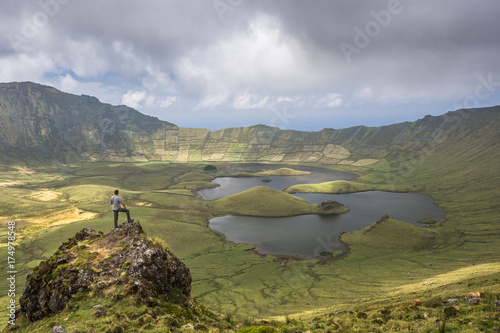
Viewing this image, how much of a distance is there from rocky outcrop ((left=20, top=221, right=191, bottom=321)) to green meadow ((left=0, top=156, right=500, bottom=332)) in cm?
705

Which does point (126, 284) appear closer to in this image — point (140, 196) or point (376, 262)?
point (376, 262)

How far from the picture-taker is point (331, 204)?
14738cm

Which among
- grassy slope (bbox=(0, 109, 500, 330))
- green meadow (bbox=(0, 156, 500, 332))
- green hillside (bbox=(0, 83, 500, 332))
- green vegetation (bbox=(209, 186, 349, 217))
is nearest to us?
green hillside (bbox=(0, 83, 500, 332))

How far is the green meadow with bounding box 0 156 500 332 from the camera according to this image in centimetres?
3369

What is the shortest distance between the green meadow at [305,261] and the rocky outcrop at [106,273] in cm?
705

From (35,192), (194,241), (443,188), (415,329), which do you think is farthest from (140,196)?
(443,188)

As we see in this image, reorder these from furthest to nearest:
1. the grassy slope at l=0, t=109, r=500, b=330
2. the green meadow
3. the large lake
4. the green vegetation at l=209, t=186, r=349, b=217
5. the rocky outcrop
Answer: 1. the green vegetation at l=209, t=186, r=349, b=217
2. the large lake
3. the grassy slope at l=0, t=109, r=500, b=330
4. the green meadow
5. the rocky outcrop

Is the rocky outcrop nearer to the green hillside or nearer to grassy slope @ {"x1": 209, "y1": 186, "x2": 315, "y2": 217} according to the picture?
the green hillside

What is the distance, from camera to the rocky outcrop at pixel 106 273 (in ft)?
70.5

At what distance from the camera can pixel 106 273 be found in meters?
22.5

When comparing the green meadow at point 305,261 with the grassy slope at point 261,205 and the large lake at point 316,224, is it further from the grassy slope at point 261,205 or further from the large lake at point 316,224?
the large lake at point 316,224

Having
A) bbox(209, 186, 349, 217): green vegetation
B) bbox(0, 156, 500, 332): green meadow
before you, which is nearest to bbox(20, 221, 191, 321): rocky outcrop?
bbox(0, 156, 500, 332): green meadow

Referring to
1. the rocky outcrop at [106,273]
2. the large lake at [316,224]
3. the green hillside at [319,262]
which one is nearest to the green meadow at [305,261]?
the green hillside at [319,262]

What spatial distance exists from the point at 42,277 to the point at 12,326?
422cm
